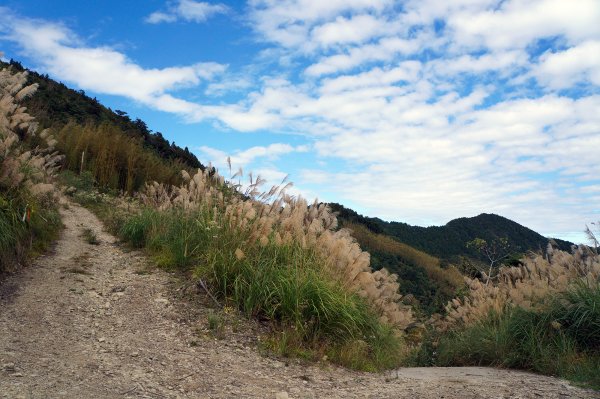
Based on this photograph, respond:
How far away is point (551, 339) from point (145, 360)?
4.33 metres

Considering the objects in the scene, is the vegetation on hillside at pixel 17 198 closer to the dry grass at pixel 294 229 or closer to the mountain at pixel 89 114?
the dry grass at pixel 294 229

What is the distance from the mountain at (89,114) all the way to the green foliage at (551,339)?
64.8 feet

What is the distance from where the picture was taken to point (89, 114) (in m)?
28.0

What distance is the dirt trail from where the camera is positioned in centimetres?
329

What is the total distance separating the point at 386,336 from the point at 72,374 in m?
3.44

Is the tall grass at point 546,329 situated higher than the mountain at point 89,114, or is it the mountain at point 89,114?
the mountain at point 89,114

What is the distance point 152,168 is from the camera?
18062mm

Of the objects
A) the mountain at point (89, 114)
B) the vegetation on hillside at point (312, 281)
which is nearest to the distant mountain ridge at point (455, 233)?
the mountain at point (89, 114)

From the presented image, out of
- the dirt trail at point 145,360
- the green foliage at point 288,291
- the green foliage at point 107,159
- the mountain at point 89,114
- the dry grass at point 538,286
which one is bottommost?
the dirt trail at point 145,360

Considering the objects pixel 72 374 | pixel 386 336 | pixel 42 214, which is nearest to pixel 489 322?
pixel 386 336

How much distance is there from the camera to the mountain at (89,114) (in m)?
24.8

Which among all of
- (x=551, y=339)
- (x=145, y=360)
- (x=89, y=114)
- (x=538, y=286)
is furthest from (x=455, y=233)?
(x=145, y=360)

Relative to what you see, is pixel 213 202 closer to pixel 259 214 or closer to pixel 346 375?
pixel 259 214

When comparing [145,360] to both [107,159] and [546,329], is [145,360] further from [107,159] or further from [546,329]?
[107,159]
